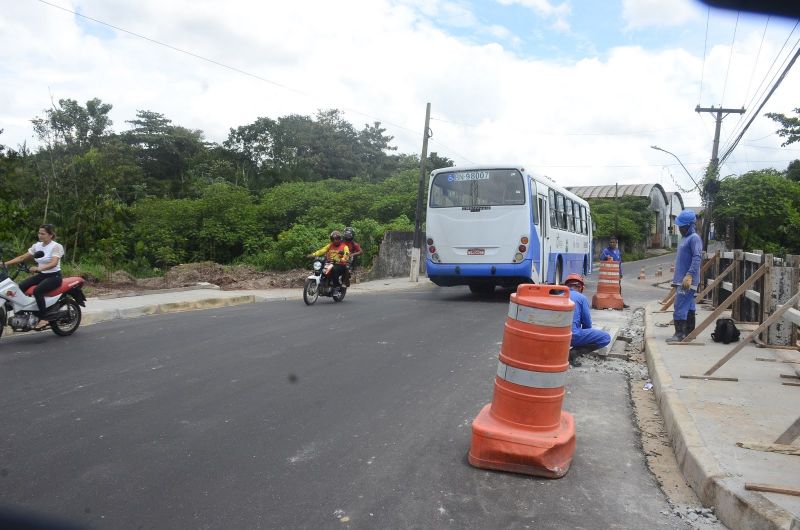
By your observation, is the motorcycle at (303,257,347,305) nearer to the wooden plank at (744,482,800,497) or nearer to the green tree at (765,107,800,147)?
the wooden plank at (744,482,800,497)

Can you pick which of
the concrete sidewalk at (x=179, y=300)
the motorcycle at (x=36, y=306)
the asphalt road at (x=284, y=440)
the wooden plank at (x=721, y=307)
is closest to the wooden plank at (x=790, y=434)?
the asphalt road at (x=284, y=440)

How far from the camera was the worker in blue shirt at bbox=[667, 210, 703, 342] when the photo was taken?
27.9 ft

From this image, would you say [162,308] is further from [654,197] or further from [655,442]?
[654,197]

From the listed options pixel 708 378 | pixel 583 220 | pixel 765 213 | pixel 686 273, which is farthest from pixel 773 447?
pixel 765 213

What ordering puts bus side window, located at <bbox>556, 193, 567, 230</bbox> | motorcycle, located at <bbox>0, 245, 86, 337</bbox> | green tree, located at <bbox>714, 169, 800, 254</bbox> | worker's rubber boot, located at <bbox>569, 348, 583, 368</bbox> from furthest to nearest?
green tree, located at <bbox>714, 169, 800, 254</bbox> → bus side window, located at <bbox>556, 193, 567, 230</bbox> → motorcycle, located at <bbox>0, 245, 86, 337</bbox> → worker's rubber boot, located at <bbox>569, 348, 583, 368</bbox>

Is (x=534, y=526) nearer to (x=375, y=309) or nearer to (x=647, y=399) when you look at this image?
(x=647, y=399)

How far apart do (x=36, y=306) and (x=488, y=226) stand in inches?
360

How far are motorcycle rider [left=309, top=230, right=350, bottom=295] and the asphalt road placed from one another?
5365 mm

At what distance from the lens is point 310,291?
13336 millimetres

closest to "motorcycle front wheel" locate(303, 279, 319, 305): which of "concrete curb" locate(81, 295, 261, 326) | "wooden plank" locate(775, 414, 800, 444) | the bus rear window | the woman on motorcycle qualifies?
"concrete curb" locate(81, 295, 261, 326)

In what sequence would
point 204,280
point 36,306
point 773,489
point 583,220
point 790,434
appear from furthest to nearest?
point 583,220 → point 204,280 → point 36,306 → point 790,434 → point 773,489

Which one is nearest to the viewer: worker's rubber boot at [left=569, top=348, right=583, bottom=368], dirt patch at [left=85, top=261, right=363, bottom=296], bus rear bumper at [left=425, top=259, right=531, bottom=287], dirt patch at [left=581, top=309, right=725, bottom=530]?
dirt patch at [left=581, top=309, right=725, bottom=530]

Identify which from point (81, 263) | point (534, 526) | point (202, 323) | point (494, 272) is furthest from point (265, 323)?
point (81, 263)

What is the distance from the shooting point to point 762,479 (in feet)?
12.0
